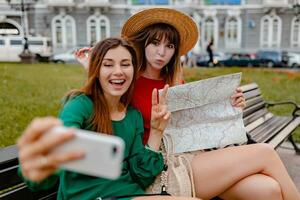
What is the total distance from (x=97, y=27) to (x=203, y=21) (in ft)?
27.8

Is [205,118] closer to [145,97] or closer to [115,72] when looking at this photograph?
[145,97]

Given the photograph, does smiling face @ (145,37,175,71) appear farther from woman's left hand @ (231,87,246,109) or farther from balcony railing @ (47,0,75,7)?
balcony railing @ (47,0,75,7)

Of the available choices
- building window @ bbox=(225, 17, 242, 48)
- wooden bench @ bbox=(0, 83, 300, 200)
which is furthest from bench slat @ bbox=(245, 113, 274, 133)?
building window @ bbox=(225, 17, 242, 48)

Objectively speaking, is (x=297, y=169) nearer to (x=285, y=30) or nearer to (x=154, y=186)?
(x=154, y=186)

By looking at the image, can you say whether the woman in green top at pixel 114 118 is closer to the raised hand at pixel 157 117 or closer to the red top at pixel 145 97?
the raised hand at pixel 157 117

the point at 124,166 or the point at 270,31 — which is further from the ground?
the point at 270,31

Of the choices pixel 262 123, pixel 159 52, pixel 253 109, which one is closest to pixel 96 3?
pixel 253 109

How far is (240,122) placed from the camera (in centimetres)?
272

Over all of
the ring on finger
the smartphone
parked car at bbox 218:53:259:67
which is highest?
the smartphone

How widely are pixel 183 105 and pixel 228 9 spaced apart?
3249cm

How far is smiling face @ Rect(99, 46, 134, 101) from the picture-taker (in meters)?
2.05

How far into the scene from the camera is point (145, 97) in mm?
2607

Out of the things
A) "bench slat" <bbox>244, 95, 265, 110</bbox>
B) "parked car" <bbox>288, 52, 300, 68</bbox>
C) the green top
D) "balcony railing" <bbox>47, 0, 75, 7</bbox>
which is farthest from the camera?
"balcony railing" <bbox>47, 0, 75, 7</bbox>

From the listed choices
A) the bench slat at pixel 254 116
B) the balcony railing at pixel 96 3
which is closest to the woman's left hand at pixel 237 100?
the bench slat at pixel 254 116
